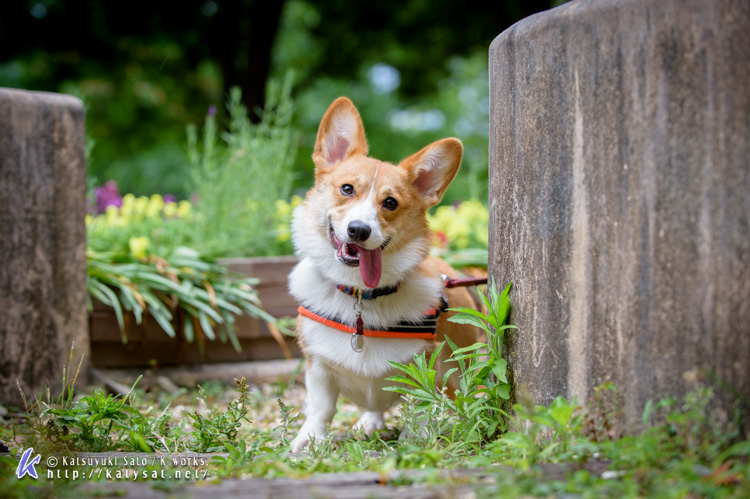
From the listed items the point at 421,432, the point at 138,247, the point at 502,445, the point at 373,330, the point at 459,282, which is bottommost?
the point at 421,432

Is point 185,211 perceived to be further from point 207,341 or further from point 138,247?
point 207,341

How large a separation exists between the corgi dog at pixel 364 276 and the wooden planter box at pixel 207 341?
1337 mm

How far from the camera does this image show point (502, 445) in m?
1.81

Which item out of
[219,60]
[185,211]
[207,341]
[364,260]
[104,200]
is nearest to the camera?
[364,260]

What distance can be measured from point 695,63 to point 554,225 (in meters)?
0.58

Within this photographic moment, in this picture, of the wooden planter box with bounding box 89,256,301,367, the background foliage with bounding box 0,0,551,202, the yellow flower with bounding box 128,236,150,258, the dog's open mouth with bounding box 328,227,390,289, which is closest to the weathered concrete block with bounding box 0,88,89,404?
the wooden planter box with bounding box 89,256,301,367

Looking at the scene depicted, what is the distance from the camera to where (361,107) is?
10.5 meters

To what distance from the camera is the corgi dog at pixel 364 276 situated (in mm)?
2387

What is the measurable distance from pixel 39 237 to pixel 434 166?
76.3 inches

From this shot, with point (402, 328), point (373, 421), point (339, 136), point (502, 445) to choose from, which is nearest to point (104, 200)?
point (339, 136)

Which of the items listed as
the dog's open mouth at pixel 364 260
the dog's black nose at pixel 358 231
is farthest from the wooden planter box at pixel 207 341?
the dog's black nose at pixel 358 231

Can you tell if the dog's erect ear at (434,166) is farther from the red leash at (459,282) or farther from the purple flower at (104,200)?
the purple flower at (104,200)

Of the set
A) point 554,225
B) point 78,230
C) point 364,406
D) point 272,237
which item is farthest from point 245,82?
point 554,225

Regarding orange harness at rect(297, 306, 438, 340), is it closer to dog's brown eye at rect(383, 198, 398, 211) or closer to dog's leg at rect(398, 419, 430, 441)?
dog's leg at rect(398, 419, 430, 441)
